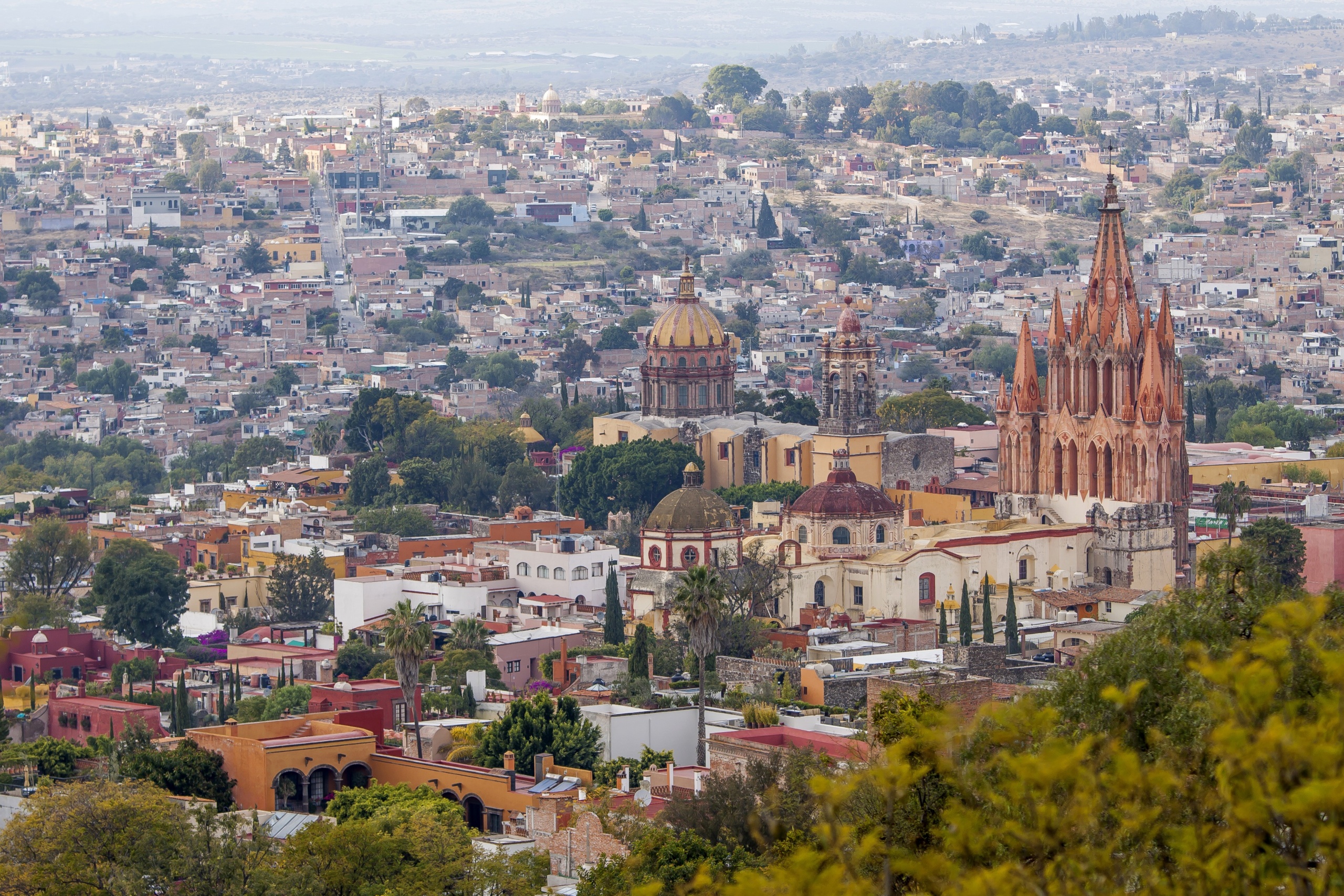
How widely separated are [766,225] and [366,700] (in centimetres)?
12980

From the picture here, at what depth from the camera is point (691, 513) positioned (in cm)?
6925

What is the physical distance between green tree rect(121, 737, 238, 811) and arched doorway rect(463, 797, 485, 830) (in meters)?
3.48

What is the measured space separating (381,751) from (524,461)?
49.4 metres

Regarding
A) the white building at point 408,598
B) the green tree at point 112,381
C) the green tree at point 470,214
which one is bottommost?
the green tree at point 112,381

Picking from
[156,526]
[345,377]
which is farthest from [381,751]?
[345,377]

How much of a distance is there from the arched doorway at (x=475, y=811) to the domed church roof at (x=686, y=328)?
46.7m

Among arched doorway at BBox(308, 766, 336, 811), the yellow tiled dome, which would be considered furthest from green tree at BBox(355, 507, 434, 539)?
arched doorway at BBox(308, 766, 336, 811)

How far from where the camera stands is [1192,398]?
115438 millimetres

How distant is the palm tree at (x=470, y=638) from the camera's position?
199 feet

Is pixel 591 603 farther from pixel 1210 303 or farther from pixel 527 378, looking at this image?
pixel 1210 303

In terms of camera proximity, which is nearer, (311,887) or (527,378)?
(311,887)

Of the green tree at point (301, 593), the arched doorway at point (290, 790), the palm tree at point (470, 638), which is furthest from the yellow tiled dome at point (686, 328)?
the arched doorway at point (290, 790)

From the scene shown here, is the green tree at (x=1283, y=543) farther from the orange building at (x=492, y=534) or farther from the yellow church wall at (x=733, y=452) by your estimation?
the orange building at (x=492, y=534)

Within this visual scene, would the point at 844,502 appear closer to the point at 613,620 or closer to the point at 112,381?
the point at 613,620
